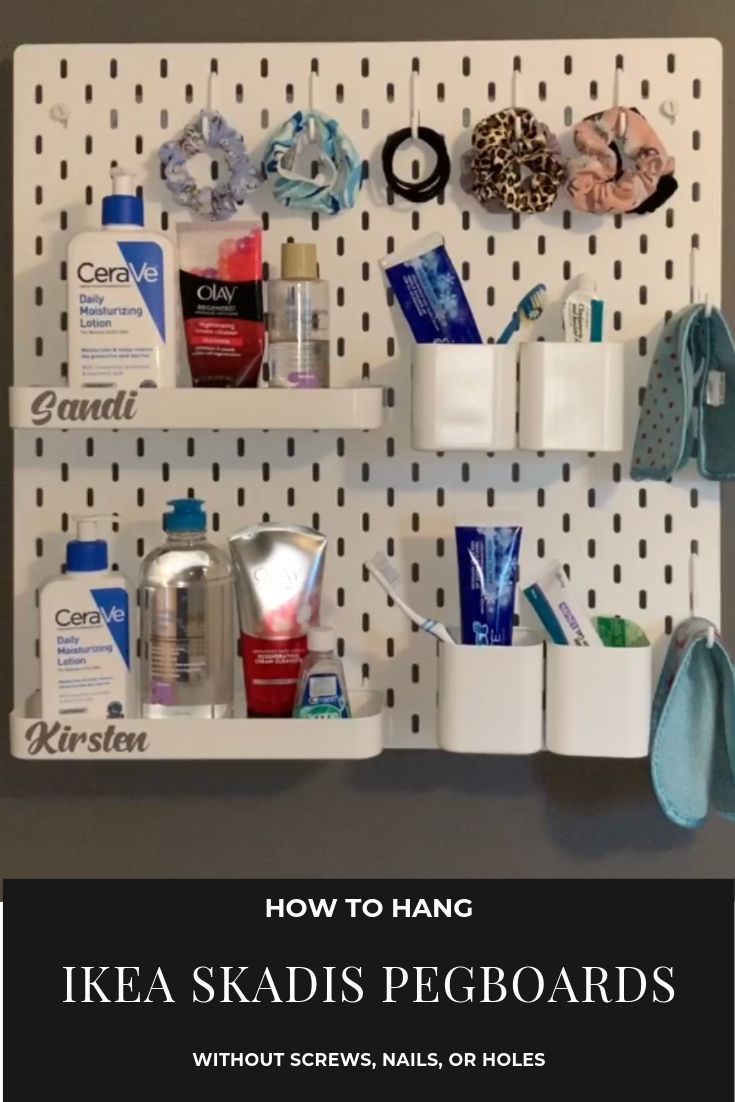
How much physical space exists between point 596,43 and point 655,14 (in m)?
0.07

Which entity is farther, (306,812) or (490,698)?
(306,812)

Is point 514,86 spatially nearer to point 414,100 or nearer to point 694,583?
point 414,100

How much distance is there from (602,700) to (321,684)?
0.24 meters

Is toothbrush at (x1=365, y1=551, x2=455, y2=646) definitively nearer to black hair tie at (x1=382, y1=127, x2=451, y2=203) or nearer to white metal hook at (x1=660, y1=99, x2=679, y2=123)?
black hair tie at (x1=382, y1=127, x2=451, y2=203)

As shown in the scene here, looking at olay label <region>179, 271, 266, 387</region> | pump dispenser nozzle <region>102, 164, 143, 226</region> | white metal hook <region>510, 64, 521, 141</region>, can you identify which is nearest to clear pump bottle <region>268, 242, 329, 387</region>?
olay label <region>179, 271, 266, 387</region>

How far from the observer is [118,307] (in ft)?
3.32

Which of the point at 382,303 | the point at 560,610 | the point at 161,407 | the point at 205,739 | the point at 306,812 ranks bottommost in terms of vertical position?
the point at 306,812

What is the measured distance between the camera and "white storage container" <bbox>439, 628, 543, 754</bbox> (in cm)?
104

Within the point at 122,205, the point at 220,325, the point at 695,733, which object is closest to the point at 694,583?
the point at 695,733

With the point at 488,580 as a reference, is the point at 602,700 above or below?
below

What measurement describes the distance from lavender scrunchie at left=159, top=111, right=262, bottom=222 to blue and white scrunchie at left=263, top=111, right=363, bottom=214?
0.02 m

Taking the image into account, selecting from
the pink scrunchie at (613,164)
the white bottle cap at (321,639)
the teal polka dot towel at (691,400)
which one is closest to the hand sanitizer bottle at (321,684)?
the white bottle cap at (321,639)
